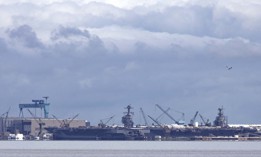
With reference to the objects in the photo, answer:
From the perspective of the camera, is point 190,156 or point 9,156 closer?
Result: point 9,156

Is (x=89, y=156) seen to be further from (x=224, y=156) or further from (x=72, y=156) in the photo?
(x=224, y=156)

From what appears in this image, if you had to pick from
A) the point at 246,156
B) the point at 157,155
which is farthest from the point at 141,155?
the point at 246,156

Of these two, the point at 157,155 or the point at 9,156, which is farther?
the point at 157,155

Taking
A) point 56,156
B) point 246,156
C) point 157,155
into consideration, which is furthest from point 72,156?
point 246,156

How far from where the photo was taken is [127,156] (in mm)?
160125

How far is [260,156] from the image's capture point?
161750mm

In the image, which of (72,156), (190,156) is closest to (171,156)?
(190,156)

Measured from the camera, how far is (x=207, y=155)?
16762 cm

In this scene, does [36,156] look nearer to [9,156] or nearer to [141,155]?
[9,156]

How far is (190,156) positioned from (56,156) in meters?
20.5

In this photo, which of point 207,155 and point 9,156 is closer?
point 9,156

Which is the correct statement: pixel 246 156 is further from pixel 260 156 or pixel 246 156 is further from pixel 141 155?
pixel 141 155

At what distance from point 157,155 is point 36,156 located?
749 inches

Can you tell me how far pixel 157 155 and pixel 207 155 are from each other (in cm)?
734
